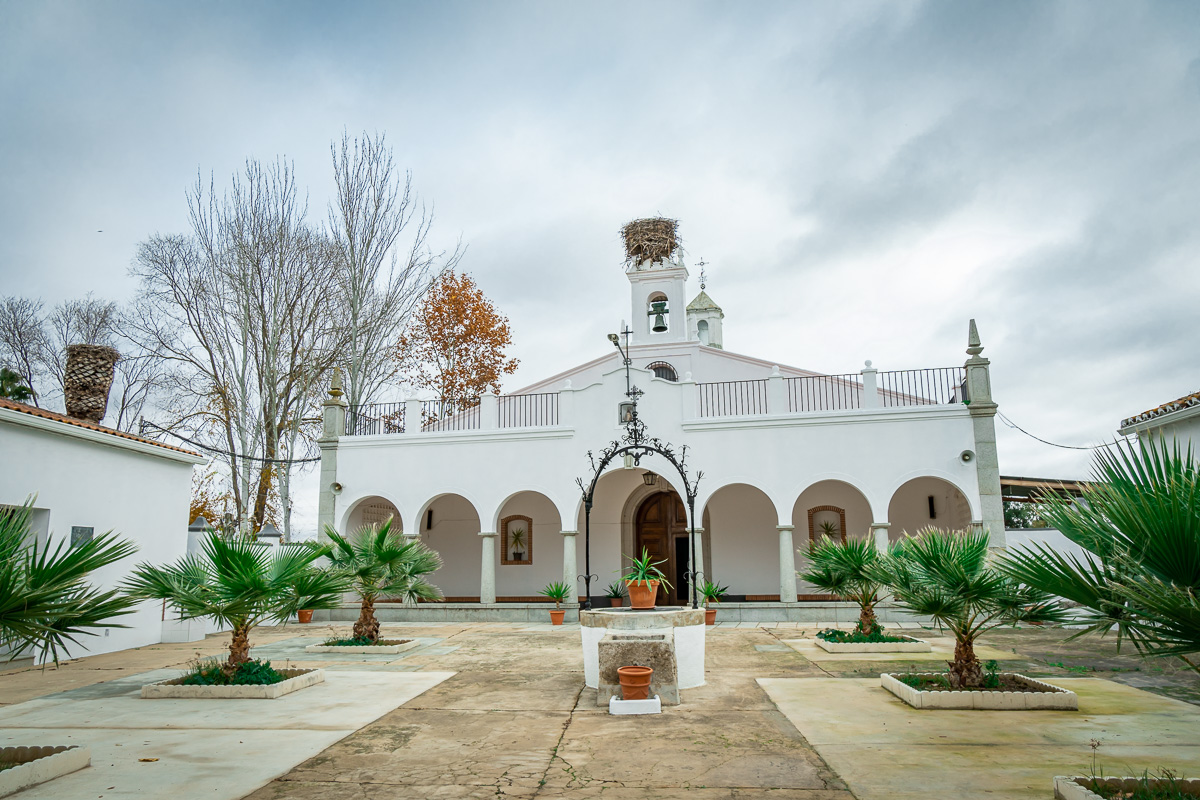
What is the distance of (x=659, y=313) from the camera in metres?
23.2

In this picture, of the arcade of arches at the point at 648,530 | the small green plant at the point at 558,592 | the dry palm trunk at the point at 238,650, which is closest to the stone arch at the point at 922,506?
the arcade of arches at the point at 648,530

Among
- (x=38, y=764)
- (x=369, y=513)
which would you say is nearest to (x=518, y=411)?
(x=369, y=513)

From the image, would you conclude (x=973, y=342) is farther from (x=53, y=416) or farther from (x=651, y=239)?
(x=53, y=416)

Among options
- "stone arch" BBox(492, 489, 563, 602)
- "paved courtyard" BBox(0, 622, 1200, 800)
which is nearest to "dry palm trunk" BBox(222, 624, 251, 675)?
"paved courtyard" BBox(0, 622, 1200, 800)

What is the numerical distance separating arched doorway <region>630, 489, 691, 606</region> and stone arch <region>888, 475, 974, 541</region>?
5048mm

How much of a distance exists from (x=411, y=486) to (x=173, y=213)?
1017 cm

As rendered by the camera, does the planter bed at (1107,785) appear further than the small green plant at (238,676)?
No

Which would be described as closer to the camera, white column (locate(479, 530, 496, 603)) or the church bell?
white column (locate(479, 530, 496, 603))

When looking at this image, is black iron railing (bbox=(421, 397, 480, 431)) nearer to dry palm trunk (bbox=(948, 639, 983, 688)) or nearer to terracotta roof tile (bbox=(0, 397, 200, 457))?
terracotta roof tile (bbox=(0, 397, 200, 457))

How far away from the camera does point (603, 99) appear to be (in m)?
11.4

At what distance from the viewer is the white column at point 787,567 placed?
15220 millimetres

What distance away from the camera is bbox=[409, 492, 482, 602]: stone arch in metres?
19.9

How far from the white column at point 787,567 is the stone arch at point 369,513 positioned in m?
8.75

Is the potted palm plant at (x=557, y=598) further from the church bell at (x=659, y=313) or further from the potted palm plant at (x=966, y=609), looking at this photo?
the church bell at (x=659, y=313)
